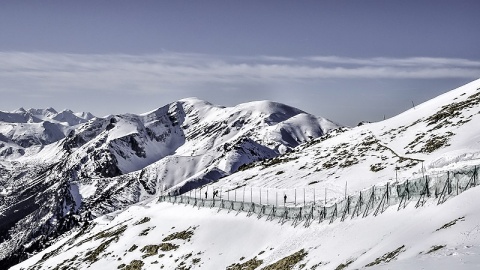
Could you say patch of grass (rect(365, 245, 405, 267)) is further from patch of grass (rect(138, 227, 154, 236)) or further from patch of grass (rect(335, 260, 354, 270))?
patch of grass (rect(138, 227, 154, 236))

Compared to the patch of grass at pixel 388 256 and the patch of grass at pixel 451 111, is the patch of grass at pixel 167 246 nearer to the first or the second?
the patch of grass at pixel 388 256

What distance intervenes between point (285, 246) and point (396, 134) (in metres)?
66.8

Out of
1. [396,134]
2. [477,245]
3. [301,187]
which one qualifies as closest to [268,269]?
[477,245]

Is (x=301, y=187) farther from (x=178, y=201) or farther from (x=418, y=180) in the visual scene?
(x=418, y=180)

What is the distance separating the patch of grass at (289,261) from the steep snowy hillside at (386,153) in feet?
76.0

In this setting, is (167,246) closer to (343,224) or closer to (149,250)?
(149,250)

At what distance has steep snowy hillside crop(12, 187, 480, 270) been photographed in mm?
23859

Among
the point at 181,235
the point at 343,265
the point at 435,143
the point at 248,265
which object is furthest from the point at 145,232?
the point at 435,143

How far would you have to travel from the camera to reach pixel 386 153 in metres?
86.8

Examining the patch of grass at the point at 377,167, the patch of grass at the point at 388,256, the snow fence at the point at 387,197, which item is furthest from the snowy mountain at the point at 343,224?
the snow fence at the point at 387,197

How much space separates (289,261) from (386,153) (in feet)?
179

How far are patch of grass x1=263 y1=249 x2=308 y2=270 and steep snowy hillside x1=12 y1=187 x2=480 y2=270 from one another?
0.12 metres

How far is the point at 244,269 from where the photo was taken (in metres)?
42.6

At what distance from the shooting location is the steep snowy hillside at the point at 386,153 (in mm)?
70750
